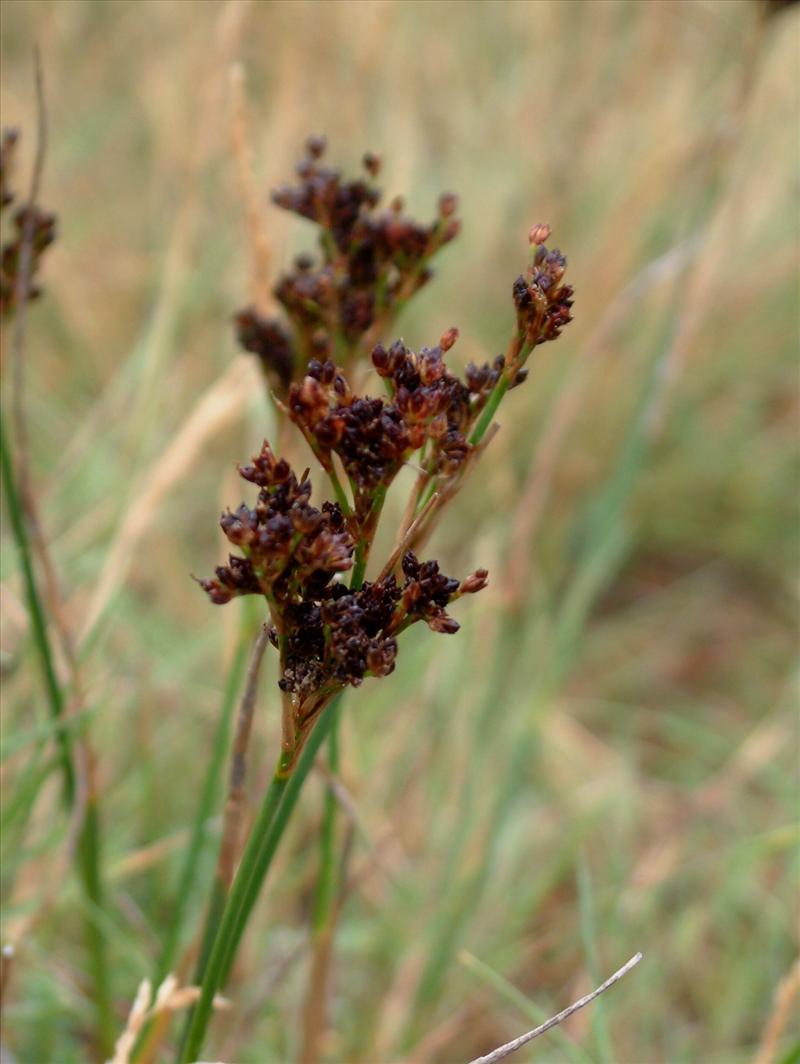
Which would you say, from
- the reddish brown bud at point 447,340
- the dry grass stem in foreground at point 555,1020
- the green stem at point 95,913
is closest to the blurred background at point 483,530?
the green stem at point 95,913

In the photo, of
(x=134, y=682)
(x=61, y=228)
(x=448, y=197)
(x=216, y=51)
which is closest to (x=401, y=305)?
(x=448, y=197)

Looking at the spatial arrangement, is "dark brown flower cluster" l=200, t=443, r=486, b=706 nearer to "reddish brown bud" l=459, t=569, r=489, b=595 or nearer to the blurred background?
"reddish brown bud" l=459, t=569, r=489, b=595

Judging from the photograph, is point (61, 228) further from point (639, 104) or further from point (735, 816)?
point (735, 816)

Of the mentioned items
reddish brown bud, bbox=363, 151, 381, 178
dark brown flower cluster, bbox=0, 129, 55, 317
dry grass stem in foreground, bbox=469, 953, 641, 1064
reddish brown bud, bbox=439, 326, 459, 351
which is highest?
dark brown flower cluster, bbox=0, 129, 55, 317

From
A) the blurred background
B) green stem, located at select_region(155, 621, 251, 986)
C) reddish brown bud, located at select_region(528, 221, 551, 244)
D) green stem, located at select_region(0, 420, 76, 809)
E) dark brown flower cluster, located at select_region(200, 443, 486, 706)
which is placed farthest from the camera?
the blurred background

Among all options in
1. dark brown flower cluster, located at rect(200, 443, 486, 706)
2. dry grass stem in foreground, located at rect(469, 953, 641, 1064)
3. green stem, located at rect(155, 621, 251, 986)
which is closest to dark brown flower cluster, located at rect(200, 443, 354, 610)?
dark brown flower cluster, located at rect(200, 443, 486, 706)
